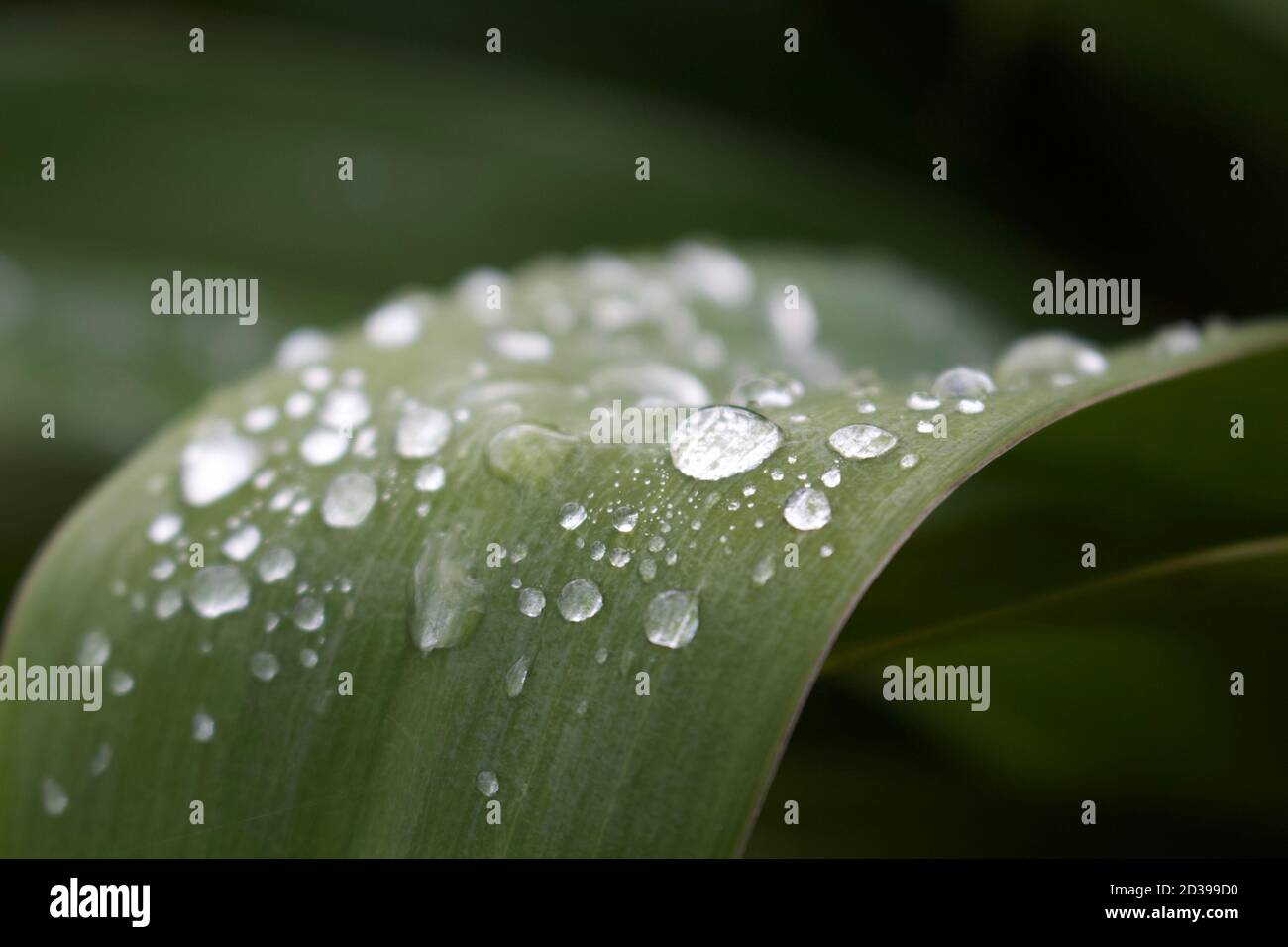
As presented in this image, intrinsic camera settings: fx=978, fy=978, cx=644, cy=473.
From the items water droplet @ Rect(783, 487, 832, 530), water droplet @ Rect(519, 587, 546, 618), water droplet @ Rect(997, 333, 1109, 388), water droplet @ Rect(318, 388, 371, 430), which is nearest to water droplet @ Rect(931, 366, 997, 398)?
water droplet @ Rect(997, 333, 1109, 388)

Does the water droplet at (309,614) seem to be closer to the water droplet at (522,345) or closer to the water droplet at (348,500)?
the water droplet at (348,500)

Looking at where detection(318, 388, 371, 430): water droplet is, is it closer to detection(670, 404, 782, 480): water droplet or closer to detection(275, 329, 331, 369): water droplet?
detection(275, 329, 331, 369): water droplet

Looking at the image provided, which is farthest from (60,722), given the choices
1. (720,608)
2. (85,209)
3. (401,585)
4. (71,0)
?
(71,0)

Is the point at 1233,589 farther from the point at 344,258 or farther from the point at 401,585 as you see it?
the point at 344,258

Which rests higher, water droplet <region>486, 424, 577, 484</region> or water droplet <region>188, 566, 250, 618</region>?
water droplet <region>486, 424, 577, 484</region>

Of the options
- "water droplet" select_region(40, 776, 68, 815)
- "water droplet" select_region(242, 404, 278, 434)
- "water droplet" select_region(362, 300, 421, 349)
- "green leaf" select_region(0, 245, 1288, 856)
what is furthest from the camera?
"water droplet" select_region(362, 300, 421, 349)

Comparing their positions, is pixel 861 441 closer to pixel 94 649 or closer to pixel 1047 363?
pixel 1047 363

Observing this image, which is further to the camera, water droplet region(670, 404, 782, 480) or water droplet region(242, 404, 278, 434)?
water droplet region(242, 404, 278, 434)

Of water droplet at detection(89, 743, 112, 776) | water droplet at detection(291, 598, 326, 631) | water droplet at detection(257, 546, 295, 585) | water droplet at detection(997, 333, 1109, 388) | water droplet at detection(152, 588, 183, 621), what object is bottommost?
water droplet at detection(89, 743, 112, 776)
